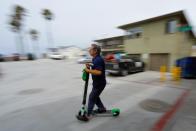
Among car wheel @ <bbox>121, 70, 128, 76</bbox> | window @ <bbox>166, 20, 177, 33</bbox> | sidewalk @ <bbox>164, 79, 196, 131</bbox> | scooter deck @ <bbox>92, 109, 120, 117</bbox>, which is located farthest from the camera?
window @ <bbox>166, 20, 177, 33</bbox>

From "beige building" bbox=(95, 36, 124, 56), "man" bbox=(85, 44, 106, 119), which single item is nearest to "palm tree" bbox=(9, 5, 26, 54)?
"beige building" bbox=(95, 36, 124, 56)

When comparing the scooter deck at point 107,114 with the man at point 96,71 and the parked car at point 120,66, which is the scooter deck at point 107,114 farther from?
the parked car at point 120,66

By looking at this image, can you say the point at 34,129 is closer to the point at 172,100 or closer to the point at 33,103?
the point at 33,103

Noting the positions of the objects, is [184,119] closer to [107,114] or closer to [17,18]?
[107,114]

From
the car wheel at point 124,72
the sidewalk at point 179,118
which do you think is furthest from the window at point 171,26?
the sidewalk at point 179,118

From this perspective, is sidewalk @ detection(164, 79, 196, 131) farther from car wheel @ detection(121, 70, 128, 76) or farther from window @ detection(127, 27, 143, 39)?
window @ detection(127, 27, 143, 39)

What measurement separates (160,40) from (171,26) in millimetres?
1504

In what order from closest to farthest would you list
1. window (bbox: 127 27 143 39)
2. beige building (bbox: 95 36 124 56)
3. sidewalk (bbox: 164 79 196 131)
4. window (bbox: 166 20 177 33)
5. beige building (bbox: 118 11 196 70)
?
sidewalk (bbox: 164 79 196 131) < beige building (bbox: 118 11 196 70) < window (bbox: 166 20 177 33) < window (bbox: 127 27 143 39) < beige building (bbox: 95 36 124 56)

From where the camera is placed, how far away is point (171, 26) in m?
12.8

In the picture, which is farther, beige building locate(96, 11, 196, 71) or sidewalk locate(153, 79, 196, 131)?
beige building locate(96, 11, 196, 71)

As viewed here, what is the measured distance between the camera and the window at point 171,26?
41.1ft

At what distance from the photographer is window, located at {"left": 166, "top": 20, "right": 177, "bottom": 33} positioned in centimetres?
1251

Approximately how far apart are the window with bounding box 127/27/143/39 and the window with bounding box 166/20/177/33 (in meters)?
2.83

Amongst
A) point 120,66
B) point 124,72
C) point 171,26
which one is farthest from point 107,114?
point 171,26
